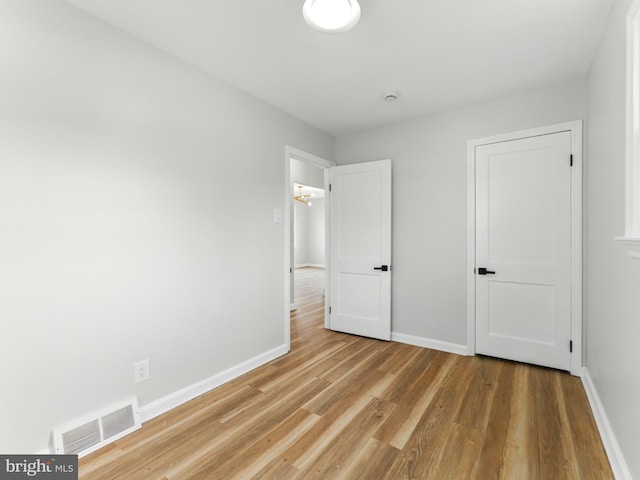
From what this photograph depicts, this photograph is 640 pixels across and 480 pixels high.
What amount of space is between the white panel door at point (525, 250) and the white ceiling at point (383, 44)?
2.11 ft

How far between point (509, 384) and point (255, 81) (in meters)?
3.25

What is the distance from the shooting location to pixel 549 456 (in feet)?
5.45

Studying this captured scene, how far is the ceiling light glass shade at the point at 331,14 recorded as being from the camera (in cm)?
161

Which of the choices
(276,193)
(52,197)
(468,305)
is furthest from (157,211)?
(468,305)

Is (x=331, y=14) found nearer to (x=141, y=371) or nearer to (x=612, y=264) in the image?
(x=612, y=264)

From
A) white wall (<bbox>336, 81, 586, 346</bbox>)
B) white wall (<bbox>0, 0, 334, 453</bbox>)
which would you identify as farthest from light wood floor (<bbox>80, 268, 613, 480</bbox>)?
white wall (<bbox>336, 81, 586, 346</bbox>)

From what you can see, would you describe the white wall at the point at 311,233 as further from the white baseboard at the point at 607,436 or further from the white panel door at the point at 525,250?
the white baseboard at the point at 607,436

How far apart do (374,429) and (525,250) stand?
2074mm

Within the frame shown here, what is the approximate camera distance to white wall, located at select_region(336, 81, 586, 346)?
Result: 9.83ft

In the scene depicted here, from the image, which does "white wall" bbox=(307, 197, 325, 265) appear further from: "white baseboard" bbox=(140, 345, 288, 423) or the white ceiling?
the white ceiling

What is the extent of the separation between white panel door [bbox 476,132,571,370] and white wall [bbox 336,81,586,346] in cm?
17

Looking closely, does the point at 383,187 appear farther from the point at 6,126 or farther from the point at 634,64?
the point at 6,126

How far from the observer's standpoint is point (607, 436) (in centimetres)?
171

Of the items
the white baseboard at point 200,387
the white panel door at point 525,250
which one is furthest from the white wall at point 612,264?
the white baseboard at point 200,387
